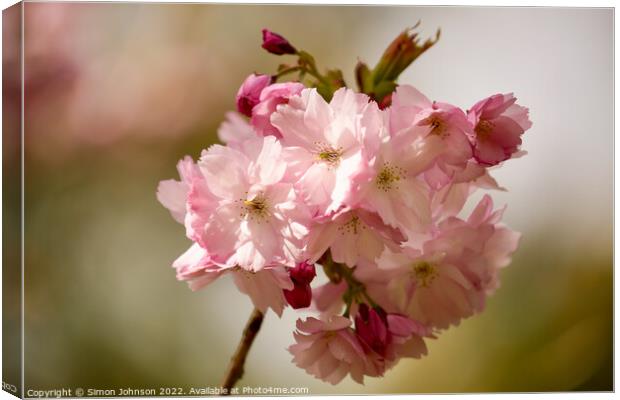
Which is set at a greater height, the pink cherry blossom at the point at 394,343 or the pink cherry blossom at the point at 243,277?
the pink cherry blossom at the point at 243,277

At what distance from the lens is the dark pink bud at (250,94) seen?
1.38 m

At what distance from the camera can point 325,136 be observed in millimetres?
1268

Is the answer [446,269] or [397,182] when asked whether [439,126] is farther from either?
[446,269]

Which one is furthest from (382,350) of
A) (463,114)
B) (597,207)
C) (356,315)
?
(597,207)

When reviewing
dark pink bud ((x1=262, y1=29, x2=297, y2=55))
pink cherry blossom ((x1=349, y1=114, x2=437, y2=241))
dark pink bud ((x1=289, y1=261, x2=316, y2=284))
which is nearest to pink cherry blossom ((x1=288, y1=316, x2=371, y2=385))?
dark pink bud ((x1=289, y1=261, x2=316, y2=284))

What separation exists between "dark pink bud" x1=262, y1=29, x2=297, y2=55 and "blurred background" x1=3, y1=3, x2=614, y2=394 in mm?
71

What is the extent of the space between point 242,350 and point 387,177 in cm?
46

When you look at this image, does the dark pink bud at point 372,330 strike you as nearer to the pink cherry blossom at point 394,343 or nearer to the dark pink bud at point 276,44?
the pink cherry blossom at point 394,343

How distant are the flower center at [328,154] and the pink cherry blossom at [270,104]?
0.24 ft

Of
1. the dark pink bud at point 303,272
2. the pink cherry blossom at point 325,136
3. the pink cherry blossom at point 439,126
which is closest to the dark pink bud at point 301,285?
the dark pink bud at point 303,272

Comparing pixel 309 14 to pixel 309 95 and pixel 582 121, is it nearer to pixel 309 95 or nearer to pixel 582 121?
pixel 309 95

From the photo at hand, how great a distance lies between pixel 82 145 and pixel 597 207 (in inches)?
39.3

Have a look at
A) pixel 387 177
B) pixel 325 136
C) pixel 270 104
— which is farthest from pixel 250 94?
pixel 387 177

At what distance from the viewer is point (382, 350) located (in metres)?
1.42
